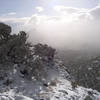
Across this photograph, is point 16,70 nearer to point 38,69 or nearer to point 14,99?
point 38,69

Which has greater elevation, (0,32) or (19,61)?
(0,32)

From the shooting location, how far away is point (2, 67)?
22.0 meters

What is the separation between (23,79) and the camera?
68.1ft

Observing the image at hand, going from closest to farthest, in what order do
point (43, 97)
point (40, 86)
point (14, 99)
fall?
point (14, 99) → point (43, 97) → point (40, 86)

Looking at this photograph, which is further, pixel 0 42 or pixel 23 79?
pixel 0 42

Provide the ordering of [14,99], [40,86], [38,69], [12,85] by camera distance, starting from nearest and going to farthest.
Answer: [14,99] → [12,85] → [40,86] → [38,69]

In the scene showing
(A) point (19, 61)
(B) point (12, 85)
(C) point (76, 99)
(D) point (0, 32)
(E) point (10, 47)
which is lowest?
(C) point (76, 99)

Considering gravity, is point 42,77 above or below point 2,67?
below

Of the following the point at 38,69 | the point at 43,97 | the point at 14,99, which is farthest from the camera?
the point at 38,69

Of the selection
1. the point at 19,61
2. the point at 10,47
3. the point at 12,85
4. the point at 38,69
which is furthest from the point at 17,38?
the point at 12,85

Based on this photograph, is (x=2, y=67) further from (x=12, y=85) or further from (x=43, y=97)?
(x=43, y=97)

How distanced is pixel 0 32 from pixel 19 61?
5.17m

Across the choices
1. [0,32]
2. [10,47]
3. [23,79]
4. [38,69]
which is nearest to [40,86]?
[23,79]

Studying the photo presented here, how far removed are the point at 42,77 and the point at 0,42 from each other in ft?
26.0
